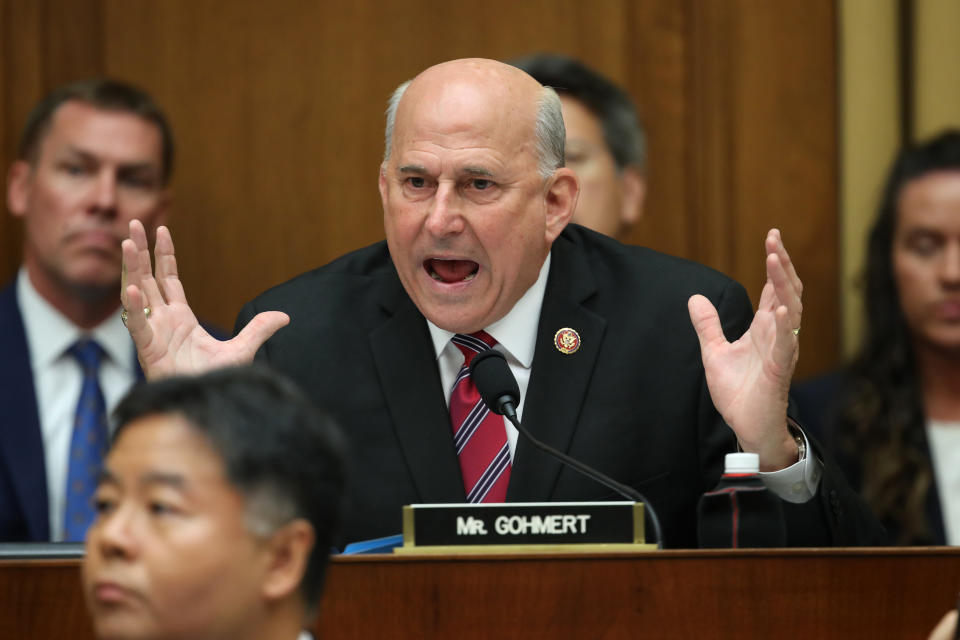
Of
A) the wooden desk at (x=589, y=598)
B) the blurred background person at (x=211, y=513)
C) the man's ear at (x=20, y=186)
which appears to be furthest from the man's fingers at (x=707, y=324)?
the man's ear at (x=20, y=186)

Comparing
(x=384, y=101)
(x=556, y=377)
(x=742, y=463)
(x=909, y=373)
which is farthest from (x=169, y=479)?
(x=384, y=101)

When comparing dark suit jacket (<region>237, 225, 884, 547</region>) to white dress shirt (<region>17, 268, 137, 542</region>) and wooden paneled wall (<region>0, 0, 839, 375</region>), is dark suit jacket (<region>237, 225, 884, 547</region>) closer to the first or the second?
white dress shirt (<region>17, 268, 137, 542</region>)

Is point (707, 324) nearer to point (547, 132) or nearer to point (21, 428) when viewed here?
point (547, 132)

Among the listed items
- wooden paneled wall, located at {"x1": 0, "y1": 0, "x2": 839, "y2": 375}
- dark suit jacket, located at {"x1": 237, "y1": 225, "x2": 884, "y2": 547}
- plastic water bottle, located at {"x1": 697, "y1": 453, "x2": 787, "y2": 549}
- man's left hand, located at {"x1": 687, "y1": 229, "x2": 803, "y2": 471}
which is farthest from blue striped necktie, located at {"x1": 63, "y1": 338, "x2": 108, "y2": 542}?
plastic water bottle, located at {"x1": 697, "y1": 453, "x2": 787, "y2": 549}

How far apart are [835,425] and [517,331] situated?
1.25 meters

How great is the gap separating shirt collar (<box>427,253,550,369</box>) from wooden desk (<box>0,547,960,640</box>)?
2.90 feet

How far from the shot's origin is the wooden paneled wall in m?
3.99

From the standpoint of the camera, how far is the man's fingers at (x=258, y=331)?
244 cm

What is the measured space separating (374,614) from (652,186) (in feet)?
8.09

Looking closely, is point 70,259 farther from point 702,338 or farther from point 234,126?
point 702,338

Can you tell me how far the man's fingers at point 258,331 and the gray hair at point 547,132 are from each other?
43cm

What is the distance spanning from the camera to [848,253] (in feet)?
13.1

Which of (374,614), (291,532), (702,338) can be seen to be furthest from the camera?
(702,338)

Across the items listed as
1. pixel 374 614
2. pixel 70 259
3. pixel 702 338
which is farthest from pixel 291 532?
pixel 70 259
